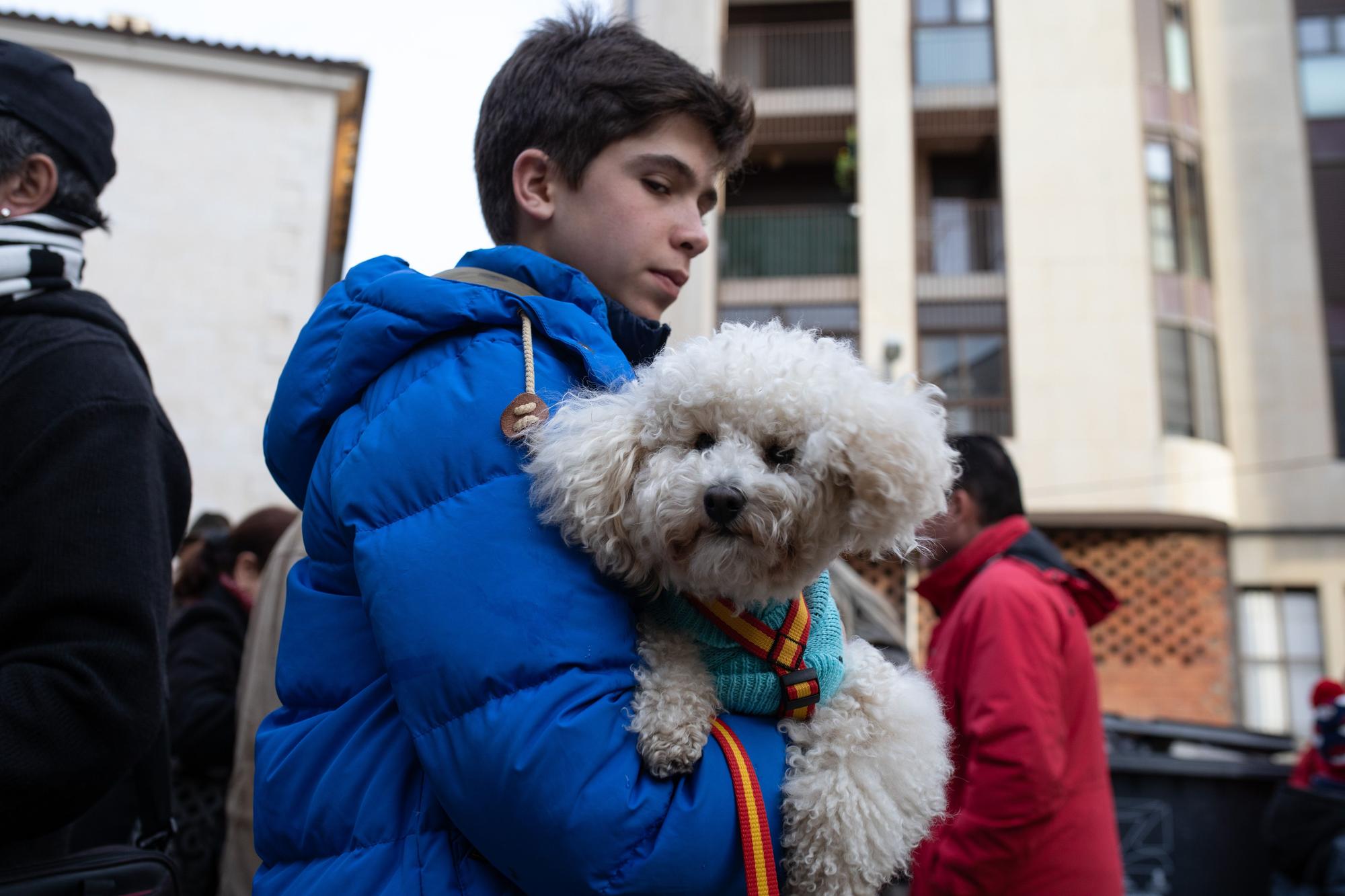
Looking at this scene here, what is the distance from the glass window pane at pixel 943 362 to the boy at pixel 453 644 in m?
15.2

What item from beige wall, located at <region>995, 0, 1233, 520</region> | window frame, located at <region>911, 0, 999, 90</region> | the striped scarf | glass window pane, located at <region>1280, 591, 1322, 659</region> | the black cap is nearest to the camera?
the striped scarf

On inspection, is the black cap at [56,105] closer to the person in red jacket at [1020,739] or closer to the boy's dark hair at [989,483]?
the person in red jacket at [1020,739]

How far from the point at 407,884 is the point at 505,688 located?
264 mm

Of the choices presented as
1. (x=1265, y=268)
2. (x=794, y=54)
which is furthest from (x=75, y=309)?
(x=1265, y=268)

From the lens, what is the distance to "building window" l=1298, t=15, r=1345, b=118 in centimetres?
1625

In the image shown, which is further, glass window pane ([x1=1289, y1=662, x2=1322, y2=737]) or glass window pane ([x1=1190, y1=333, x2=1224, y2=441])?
glass window pane ([x1=1190, y1=333, x2=1224, y2=441])

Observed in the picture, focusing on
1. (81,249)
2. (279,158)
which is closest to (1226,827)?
(81,249)

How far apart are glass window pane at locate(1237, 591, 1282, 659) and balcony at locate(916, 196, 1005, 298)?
6.38m

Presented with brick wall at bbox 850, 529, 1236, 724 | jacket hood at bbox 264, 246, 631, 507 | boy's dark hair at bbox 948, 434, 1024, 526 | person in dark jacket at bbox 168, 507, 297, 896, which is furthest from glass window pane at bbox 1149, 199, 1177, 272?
jacket hood at bbox 264, 246, 631, 507

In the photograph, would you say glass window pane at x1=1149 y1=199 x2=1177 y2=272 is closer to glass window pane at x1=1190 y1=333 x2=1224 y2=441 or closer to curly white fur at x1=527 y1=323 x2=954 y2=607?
glass window pane at x1=1190 y1=333 x2=1224 y2=441

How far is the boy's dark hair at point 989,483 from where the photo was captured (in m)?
3.58

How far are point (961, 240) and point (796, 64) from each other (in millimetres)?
4414

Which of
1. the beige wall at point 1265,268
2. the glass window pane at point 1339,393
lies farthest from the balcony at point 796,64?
the glass window pane at point 1339,393

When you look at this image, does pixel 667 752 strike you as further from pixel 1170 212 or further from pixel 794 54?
pixel 794 54
